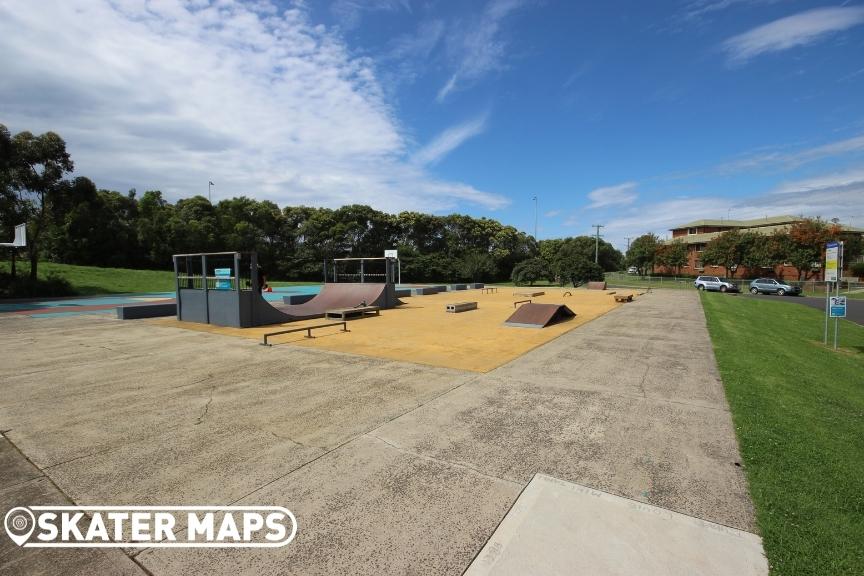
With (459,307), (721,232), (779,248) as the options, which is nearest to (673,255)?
(721,232)

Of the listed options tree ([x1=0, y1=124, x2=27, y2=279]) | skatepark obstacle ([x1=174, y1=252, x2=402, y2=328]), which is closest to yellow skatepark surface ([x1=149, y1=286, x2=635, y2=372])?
skatepark obstacle ([x1=174, y1=252, x2=402, y2=328])

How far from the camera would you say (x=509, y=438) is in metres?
4.38

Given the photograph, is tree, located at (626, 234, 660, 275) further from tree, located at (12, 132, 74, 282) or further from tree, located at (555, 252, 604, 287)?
tree, located at (12, 132, 74, 282)

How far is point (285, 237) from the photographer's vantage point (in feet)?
180

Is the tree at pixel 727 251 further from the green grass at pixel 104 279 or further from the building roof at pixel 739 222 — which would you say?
the green grass at pixel 104 279

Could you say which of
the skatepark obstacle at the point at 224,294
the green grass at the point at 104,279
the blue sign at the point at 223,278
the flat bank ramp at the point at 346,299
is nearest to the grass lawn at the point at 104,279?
the green grass at the point at 104,279

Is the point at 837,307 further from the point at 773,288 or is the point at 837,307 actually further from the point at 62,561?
the point at 773,288

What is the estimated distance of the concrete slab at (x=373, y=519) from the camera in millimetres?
2488

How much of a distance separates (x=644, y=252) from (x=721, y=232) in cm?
1200

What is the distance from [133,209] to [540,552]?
5991cm

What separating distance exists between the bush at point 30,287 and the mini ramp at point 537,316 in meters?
27.4

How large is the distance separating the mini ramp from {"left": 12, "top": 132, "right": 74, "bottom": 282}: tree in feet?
91.7
